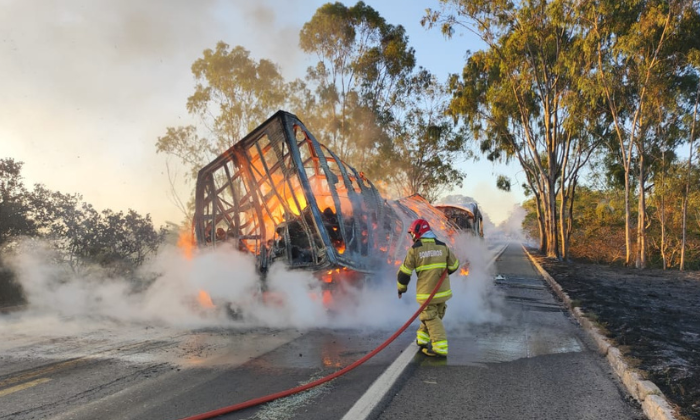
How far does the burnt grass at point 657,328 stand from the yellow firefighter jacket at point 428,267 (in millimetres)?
2112

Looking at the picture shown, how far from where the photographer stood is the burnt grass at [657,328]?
170 inches

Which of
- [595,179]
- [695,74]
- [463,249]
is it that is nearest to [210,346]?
[463,249]

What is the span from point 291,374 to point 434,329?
1.77 m

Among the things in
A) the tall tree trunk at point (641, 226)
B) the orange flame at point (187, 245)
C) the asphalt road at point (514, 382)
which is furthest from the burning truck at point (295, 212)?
the tall tree trunk at point (641, 226)

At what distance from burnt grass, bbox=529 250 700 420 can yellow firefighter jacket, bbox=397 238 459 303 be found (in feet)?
6.93

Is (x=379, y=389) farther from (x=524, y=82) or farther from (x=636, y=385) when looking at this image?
(x=524, y=82)

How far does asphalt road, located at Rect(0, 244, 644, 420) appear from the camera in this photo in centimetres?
371

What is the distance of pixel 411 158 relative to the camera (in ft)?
113

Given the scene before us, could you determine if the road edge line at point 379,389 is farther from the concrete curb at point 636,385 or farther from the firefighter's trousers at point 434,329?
the concrete curb at point 636,385

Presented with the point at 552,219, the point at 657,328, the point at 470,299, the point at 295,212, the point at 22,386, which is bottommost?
the point at 22,386

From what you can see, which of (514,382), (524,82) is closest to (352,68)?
(524,82)

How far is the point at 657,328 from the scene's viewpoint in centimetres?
704

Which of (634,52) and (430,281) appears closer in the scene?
(430,281)

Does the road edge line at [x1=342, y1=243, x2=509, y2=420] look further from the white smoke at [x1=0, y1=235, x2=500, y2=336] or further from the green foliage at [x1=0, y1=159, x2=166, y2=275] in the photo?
the green foliage at [x1=0, y1=159, x2=166, y2=275]
